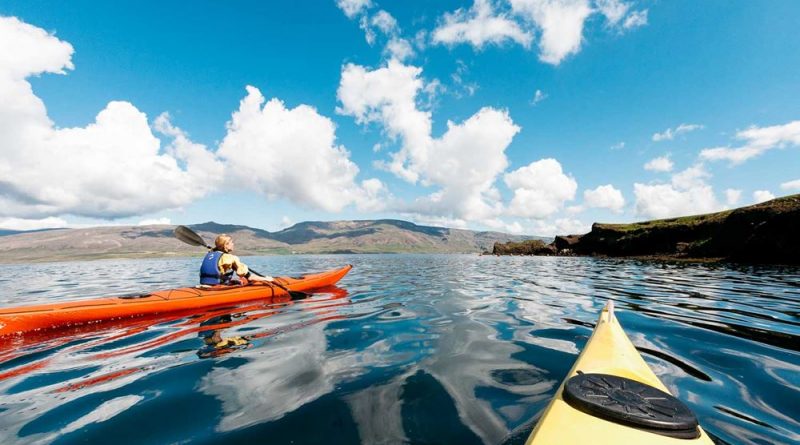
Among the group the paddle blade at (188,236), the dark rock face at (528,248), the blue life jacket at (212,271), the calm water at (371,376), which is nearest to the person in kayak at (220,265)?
the blue life jacket at (212,271)

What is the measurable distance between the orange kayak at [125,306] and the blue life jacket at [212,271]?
654mm

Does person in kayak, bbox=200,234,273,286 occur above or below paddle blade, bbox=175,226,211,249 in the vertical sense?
below

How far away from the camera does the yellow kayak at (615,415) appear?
7.43ft

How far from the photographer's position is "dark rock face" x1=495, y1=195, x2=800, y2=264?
27.3m

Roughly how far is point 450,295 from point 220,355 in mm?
8247

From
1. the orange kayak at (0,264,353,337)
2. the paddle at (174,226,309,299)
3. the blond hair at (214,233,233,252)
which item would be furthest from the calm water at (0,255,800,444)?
the paddle at (174,226,309,299)

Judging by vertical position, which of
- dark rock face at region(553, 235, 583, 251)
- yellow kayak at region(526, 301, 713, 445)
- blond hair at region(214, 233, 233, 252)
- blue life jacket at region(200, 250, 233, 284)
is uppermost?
dark rock face at region(553, 235, 583, 251)

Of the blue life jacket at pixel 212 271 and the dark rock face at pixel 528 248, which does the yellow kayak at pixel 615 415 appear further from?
the dark rock face at pixel 528 248

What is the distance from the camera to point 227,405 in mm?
3686

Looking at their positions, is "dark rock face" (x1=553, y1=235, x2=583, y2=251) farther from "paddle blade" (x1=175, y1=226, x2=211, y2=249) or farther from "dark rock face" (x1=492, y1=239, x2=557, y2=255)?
"paddle blade" (x1=175, y1=226, x2=211, y2=249)

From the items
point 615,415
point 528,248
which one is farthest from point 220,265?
point 528,248

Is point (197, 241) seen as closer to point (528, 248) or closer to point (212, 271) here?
point (212, 271)

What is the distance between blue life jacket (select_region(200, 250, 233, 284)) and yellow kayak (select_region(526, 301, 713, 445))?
11.2 metres

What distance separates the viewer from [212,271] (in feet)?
36.6
